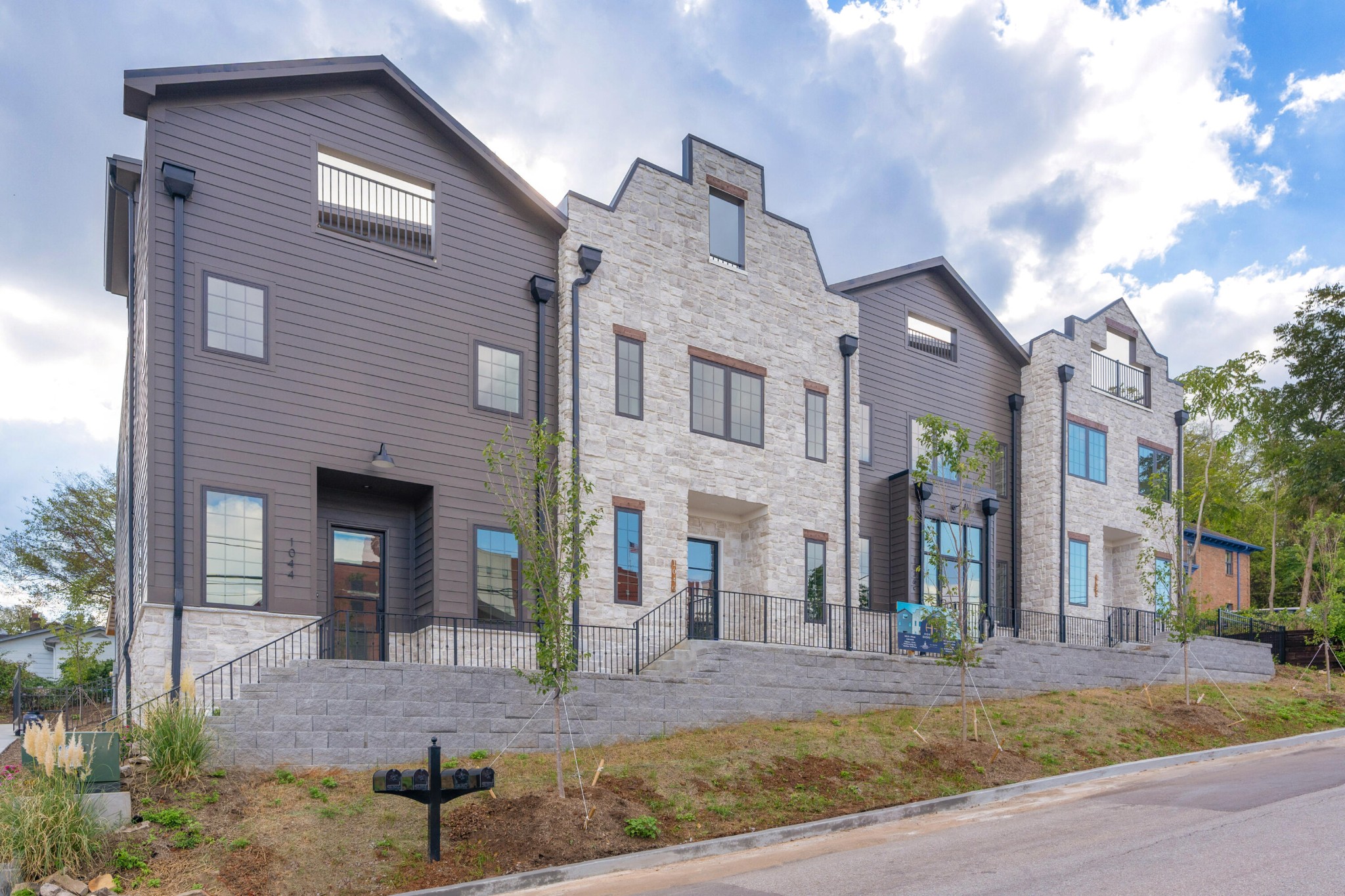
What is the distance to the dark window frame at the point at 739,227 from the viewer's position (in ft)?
69.8

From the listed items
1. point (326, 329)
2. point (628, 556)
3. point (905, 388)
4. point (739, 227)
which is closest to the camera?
point (326, 329)

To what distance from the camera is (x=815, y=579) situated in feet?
70.6

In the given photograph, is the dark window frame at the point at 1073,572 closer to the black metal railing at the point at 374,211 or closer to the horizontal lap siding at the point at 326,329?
the horizontal lap siding at the point at 326,329

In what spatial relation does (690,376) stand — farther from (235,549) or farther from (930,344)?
(235,549)

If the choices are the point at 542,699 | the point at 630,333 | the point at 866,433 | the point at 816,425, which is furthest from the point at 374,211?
the point at 866,433

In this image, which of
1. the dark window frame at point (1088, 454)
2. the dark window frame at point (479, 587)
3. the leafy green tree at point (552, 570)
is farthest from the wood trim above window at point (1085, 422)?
the leafy green tree at point (552, 570)

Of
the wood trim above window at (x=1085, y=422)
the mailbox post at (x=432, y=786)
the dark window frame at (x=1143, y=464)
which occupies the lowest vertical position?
the mailbox post at (x=432, y=786)

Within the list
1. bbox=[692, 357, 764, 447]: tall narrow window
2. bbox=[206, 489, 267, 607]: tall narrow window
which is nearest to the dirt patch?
bbox=[692, 357, 764, 447]: tall narrow window

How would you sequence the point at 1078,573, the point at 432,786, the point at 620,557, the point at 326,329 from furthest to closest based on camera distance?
the point at 1078,573, the point at 620,557, the point at 326,329, the point at 432,786

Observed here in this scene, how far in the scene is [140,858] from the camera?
10.1 meters

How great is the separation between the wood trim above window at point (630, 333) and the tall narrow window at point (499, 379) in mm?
1835

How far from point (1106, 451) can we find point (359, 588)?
19.9 metres

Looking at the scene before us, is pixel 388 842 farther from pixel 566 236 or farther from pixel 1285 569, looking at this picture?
pixel 1285 569

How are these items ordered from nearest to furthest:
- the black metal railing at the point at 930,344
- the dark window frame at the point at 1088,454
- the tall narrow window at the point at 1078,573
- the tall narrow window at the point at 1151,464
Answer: the black metal railing at the point at 930,344 < the tall narrow window at the point at 1078,573 < the dark window frame at the point at 1088,454 < the tall narrow window at the point at 1151,464
